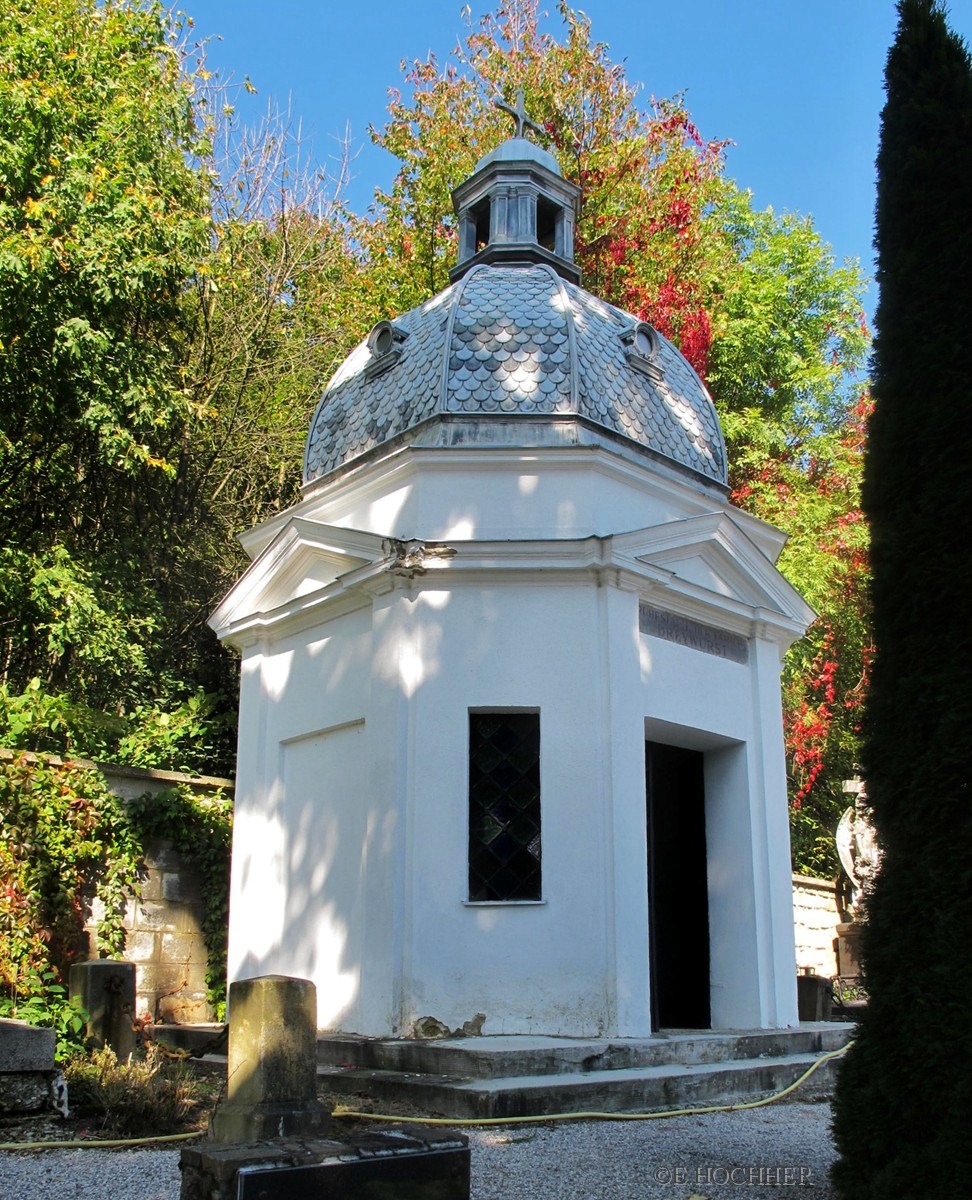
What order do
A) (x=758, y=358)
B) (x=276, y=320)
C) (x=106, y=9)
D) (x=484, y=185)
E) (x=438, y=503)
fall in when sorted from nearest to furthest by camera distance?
(x=438, y=503)
(x=484, y=185)
(x=106, y=9)
(x=276, y=320)
(x=758, y=358)

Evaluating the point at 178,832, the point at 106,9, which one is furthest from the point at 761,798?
the point at 106,9

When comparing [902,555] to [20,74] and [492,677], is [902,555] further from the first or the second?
[20,74]

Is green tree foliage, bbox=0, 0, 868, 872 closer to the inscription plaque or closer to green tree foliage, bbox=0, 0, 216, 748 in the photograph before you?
green tree foliage, bbox=0, 0, 216, 748

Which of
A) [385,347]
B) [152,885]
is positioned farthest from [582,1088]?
[385,347]

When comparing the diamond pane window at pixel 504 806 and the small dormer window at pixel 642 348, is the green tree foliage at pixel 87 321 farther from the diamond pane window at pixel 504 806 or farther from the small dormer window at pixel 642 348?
the diamond pane window at pixel 504 806

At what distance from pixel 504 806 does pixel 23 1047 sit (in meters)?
4.15

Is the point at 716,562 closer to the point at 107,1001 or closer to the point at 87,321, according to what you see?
the point at 107,1001

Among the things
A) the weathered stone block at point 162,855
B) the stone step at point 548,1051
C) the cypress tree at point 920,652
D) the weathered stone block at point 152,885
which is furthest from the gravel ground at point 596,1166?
the weathered stone block at point 162,855

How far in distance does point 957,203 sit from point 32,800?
8814 millimetres

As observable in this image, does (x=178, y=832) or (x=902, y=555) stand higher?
(x=902, y=555)

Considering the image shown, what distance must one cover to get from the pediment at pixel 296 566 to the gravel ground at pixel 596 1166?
5.05 m

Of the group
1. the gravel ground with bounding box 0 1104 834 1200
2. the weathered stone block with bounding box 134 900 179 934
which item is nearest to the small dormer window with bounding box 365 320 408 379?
the weathered stone block with bounding box 134 900 179 934

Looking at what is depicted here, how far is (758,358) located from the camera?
901 inches

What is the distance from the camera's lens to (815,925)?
55.8 feet
